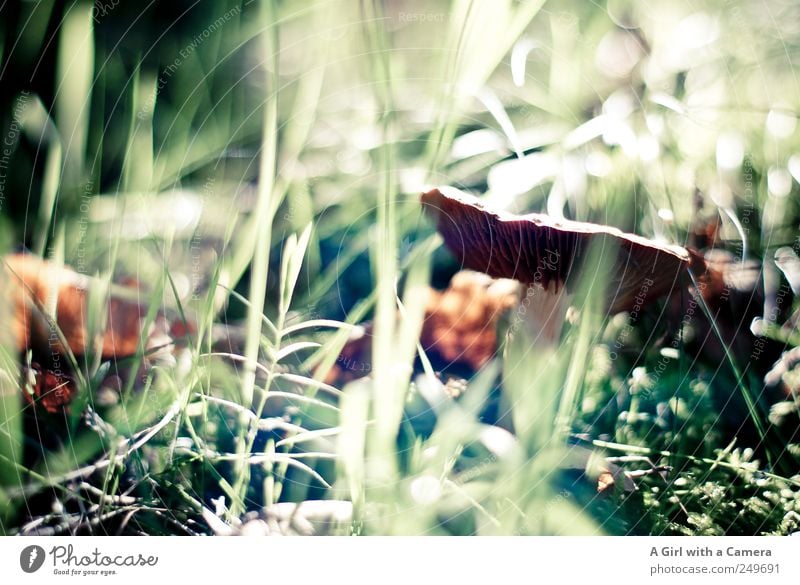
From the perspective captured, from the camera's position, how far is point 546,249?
2.08 ft

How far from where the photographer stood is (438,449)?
0.72 m

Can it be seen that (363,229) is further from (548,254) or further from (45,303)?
(45,303)

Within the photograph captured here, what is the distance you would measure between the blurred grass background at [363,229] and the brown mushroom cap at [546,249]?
4cm

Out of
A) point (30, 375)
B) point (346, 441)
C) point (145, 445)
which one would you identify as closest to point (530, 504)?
point (346, 441)

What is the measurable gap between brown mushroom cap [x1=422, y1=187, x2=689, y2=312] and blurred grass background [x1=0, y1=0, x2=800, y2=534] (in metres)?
0.04

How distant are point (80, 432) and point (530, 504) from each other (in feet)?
1.68

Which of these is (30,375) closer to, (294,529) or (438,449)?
(294,529)
